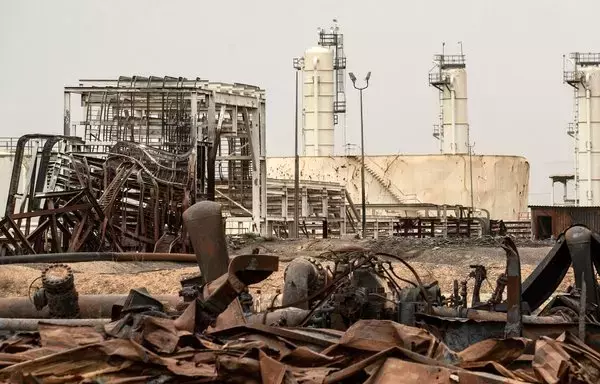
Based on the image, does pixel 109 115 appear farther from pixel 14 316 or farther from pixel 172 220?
pixel 14 316

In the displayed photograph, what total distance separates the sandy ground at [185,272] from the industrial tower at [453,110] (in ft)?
175

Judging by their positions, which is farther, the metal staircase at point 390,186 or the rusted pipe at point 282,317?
the metal staircase at point 390,186

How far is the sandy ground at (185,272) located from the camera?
26734 millimetres

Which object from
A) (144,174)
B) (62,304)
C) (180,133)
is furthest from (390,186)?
(62,304)

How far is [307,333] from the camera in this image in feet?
32.2

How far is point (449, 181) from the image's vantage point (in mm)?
92062

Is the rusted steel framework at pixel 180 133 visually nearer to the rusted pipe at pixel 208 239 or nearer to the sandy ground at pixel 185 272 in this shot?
the sandy ground at pixel 185 272

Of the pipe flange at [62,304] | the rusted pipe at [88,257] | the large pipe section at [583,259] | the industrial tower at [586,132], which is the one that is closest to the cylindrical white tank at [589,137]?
the industrial tower at [586,132]

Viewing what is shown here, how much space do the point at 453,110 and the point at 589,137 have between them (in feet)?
35.1

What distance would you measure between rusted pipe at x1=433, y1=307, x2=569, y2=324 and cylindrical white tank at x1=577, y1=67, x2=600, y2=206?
76217mm

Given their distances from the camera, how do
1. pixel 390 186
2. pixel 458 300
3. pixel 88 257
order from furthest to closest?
pixel 390 186, pixel 88 257, pixel 458 300

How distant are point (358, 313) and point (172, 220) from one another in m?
28.0

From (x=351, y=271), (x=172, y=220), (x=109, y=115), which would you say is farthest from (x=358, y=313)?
(x=109, y=115)

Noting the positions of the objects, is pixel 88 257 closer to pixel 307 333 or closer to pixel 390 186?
pixel 307 333
